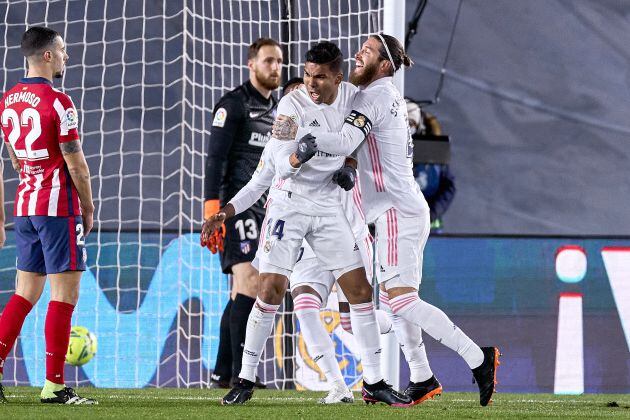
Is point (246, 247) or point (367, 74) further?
point (246, 247)

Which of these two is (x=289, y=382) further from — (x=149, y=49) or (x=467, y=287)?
(x=149, y=49)

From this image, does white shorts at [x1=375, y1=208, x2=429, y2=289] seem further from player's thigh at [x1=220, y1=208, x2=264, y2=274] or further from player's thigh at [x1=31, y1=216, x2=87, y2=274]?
player's thigh at [x1=220, y1=208, x2=264, y2=274]

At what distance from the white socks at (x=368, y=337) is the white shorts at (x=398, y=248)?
0.53 feet

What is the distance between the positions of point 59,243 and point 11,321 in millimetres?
452

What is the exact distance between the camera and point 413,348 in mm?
5422

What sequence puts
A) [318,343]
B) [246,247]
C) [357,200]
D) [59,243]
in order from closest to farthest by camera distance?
[59,243], [318,343], [357,200], [246,247]

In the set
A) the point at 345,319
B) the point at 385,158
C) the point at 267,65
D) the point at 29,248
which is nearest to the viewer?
the point at 29,248

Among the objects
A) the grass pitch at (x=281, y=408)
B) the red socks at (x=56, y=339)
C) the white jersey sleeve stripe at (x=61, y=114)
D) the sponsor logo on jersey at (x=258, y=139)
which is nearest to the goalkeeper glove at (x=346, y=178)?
the grass pitch at (x=281, y=408)

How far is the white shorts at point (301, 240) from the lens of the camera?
16.9 ft

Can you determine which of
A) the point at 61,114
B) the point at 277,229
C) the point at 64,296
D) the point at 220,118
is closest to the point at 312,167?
the point at 277,229

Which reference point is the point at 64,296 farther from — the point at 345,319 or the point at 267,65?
the point at 267,65

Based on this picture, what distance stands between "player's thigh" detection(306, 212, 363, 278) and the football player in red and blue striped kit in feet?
3.39

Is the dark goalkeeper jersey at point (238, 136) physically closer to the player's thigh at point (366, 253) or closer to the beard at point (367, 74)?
the player's thigh at point (366, 253)

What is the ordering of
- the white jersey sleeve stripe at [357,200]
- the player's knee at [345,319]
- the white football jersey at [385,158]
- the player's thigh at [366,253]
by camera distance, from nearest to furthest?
1. the white football jersey at [385,158]
2. the player's thigh at [366,253]
3. the white jersey sleeve stripe at [357,200]
4. the player's knee at [345,319]
